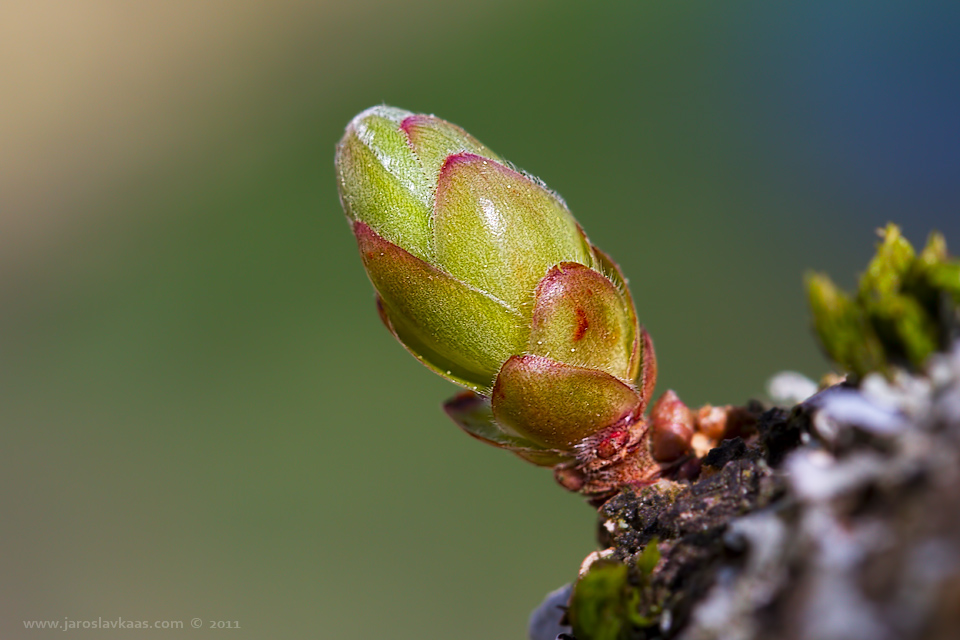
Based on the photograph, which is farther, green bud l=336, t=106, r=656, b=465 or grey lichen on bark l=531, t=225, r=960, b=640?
green bud l=336, t=106, r=656, b=465

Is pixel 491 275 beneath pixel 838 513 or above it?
above

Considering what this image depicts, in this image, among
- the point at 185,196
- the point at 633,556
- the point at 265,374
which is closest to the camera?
the point at 633,556

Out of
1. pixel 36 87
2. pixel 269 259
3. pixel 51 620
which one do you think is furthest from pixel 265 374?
pixel 36 87

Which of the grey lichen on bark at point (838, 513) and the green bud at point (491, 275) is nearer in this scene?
the grey lichen on bark at point (838, 513)

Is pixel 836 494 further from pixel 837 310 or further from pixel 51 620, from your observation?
pixel 51 620

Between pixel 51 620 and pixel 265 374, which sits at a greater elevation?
pixel 265 374

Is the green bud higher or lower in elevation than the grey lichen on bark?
higher

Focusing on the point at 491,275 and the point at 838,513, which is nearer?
the point at 838,513

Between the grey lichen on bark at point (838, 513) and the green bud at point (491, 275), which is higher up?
the green bud at point (491, 275)
